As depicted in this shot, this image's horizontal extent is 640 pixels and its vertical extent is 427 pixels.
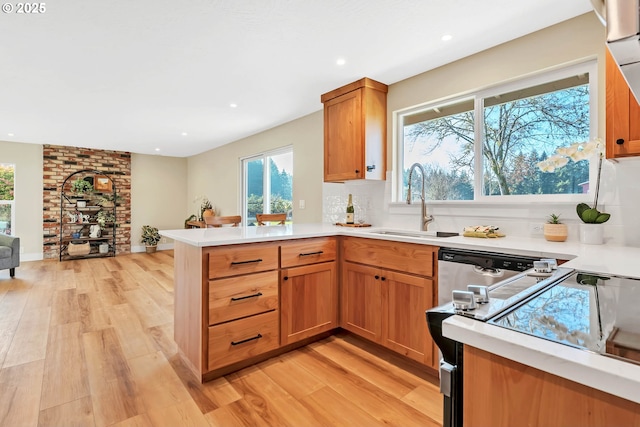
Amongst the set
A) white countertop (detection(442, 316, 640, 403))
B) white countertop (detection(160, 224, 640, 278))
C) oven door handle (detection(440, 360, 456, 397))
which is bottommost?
oven door handle (detection(440, 360, 456, 397))

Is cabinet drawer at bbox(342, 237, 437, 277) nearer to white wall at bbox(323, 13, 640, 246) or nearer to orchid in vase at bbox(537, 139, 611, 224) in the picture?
white wall at bbox(323, 13, 640, 246)

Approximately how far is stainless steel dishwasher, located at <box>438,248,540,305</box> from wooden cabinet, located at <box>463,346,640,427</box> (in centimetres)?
116

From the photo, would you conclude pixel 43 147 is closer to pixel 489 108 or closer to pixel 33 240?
pixel 33 240

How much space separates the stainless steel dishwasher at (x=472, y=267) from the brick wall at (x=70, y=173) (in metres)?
7.18

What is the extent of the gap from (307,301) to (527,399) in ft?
6.58

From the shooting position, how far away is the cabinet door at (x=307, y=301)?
231 cm

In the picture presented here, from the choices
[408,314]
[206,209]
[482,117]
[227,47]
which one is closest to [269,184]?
[206,209]

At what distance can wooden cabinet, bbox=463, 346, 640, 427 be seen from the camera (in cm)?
44

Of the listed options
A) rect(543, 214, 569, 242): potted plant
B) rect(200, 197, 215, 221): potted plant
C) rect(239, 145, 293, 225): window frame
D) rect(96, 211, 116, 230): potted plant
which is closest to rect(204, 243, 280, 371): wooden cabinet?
rect(543, 214, 569, 242): potted plant

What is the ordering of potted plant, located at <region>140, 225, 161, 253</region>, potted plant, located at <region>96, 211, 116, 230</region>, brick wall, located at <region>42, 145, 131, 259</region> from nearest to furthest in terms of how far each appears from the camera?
brick wall, located at <region>42, 145, 131, 259</region> → potted plant, located at <region>96, 211, 116, 230</region> → potted plant, located at <region>140, 225, 161, 253</region>

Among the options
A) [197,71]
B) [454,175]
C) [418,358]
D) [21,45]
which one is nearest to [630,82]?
[418,358]

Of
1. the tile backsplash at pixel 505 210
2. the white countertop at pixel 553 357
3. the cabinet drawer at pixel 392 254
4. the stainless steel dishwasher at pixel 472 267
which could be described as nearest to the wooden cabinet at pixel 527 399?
the white countertop at pixel 553 357

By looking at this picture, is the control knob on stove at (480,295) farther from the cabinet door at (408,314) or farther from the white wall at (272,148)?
the white wall at (272,148)

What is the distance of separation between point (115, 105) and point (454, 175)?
3.82 m
